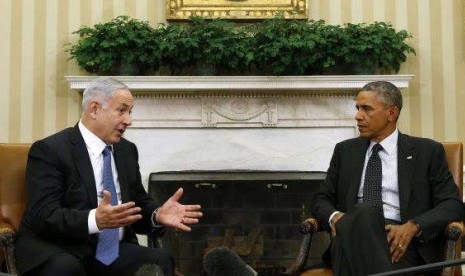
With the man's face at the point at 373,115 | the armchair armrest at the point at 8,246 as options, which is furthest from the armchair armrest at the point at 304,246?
the armchair armrest at the point at 8,246

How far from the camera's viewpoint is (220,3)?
15.3ft

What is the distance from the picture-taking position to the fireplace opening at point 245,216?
177 inches

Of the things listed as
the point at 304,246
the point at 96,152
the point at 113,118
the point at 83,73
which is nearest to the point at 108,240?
the point at 96,152

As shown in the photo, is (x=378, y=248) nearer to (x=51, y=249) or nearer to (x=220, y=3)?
(x=51, y=249)

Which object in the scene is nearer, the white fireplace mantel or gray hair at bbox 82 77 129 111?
gray hair at bbox 82 77 129 111

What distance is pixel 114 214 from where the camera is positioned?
7.84 feet

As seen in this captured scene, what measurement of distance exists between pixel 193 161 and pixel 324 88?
3.24ft

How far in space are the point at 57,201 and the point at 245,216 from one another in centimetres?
210

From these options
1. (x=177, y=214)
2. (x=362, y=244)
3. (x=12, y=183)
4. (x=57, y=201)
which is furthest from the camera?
(x=12, y=183)

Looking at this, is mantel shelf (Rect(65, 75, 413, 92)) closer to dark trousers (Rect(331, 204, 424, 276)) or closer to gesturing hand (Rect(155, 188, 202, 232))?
gesturing hand (Rect(155, 188, 202, 232))

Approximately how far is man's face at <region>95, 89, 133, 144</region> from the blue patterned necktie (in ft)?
0.36

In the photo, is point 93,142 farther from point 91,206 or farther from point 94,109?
point 91,206

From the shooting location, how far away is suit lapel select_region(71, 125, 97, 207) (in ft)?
8.78

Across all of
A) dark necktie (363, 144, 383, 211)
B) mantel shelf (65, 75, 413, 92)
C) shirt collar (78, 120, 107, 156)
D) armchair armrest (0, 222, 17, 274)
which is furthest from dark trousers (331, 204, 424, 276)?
mantel shelf (65, 75, 413, 92)
